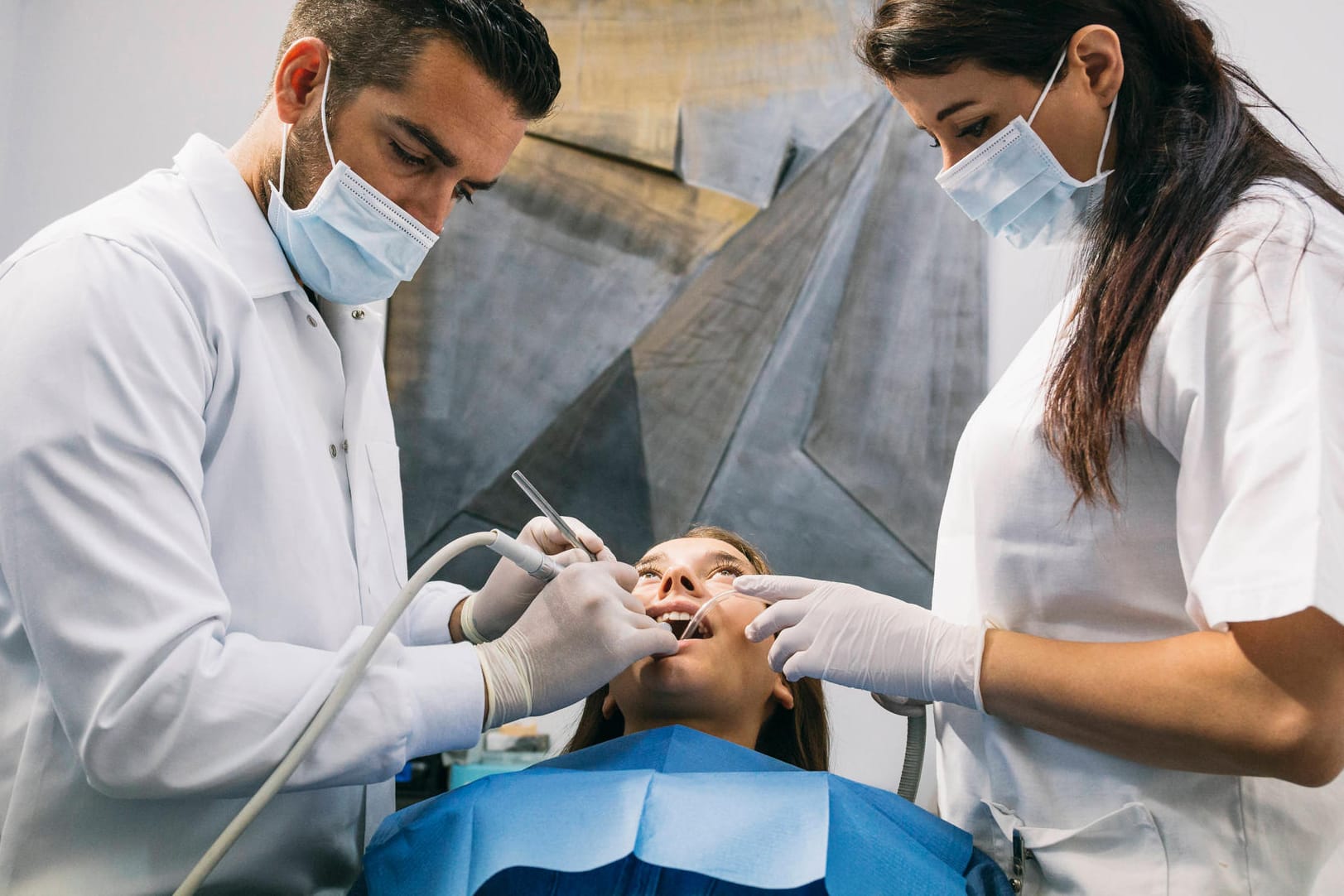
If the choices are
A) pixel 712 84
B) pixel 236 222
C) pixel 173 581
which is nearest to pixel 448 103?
pixel 236 222

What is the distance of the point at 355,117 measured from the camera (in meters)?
1.32

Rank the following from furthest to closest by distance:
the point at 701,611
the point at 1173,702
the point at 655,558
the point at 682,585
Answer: the point at 655,558, the point at 682,585, the point at 701,611, the point at 1173,702

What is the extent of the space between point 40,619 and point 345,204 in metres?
0.63

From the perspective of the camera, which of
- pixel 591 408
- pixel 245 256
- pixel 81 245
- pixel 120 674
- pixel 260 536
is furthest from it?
pixel 591 408

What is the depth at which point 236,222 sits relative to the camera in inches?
52.7

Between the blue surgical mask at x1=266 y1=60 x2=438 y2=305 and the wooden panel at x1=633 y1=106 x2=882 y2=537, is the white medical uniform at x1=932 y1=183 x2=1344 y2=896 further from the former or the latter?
the wooden panel at x1=633 y1=106 x2=882 y2=537

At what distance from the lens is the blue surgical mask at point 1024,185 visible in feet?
4.14

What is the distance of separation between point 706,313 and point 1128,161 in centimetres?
137

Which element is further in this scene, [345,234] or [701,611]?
[701,611]

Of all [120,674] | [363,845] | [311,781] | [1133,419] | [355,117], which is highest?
[355,117]

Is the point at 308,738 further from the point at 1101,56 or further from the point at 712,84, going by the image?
the point at 712,84

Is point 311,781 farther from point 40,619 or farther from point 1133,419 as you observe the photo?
point 1133,419

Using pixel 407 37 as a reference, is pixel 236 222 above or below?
below

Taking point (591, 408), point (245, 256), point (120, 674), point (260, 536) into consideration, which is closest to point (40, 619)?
point (120, 674)
